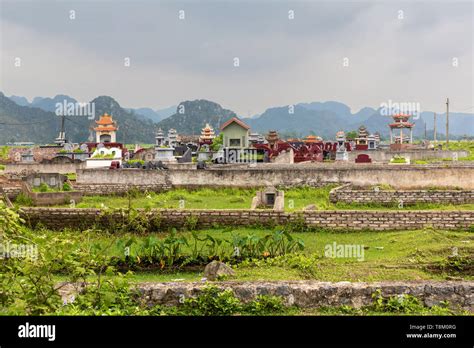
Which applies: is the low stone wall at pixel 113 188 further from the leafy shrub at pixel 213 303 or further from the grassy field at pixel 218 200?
the leafy shrub at pixel 213 303

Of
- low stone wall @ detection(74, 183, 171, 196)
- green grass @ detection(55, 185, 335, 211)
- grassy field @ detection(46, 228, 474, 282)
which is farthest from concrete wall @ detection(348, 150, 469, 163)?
grassy field @ detection(46, 228, 474, 282)

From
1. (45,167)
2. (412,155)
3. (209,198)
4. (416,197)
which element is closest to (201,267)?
(416,197)

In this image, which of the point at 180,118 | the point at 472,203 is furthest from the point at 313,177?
the point at 180,118

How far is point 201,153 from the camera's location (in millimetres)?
A: 40531

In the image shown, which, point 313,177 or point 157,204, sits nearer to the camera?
point 157,204

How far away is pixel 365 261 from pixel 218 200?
11.0 m

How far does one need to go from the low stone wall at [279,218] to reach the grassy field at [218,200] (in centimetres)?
332

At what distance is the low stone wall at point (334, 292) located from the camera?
25.1 feet

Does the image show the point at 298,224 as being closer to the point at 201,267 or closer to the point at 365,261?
the point at 365,261

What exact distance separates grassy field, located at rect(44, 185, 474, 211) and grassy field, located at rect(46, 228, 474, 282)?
4.81m

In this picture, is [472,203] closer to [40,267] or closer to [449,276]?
[449,276]

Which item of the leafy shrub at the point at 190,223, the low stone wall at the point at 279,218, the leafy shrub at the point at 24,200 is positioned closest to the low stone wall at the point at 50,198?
the leafy shrub at the point at 24,200
